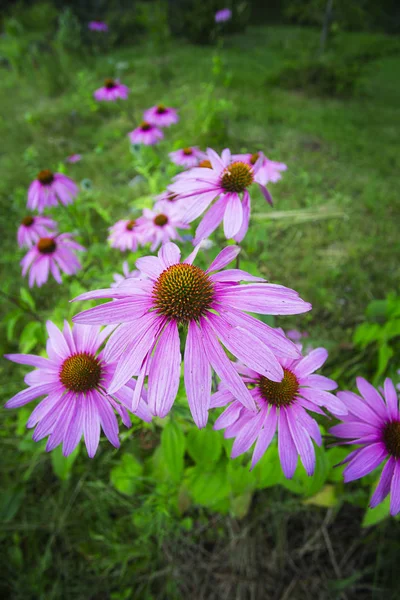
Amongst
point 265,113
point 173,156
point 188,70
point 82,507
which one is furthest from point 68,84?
point 82,507

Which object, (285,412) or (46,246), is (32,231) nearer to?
(46,246)

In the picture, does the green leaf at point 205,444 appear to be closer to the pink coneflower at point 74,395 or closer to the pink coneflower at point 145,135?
the pink coneflower at point 74,395

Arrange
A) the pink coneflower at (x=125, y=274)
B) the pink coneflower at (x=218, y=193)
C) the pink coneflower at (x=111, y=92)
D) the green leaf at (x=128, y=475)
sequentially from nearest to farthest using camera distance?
the pink coneflower at (x=218, y=193)
the pink coneflower at (x=125, y=274)
the green leaf at (x=128, y=475)
the pink coneflower at (x=111, y=92)

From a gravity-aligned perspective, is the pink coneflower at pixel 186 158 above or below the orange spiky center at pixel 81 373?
above

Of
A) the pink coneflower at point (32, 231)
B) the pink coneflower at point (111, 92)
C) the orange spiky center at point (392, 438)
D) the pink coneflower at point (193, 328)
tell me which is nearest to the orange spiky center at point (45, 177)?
the pink coneflower at point (32, 231)

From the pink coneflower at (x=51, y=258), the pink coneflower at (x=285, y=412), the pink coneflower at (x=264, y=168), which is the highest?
the pink coneflower at (x=264, y=168)

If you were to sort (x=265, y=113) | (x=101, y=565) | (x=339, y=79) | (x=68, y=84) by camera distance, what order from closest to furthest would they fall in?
(x=101, y=565) < (x=265, y=113) < (x=339, y=79) < (x=68, y=84)

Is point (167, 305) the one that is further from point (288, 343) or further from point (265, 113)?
point (265, 113)
